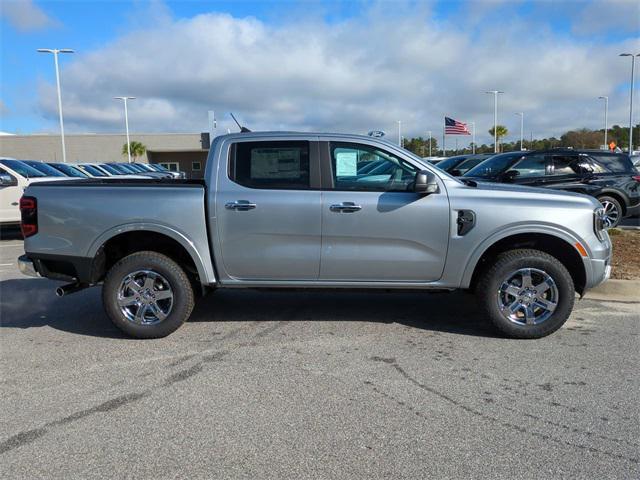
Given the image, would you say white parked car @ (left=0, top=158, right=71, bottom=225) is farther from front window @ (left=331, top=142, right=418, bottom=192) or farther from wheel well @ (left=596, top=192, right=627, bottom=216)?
wheel well @ (left=596, top=192, right=627, bottom=216)

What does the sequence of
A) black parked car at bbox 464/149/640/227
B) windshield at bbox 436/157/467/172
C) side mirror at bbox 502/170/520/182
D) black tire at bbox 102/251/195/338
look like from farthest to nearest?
1. windshield at bbox 436/157/467/172
2. black parked car at bbox 464/149/640/227
3. side mirror at bbox 502/170/520/182
4. black tire at bbox 102/251/195/338

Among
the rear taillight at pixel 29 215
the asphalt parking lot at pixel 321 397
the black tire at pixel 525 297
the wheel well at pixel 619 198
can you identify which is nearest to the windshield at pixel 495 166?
the wheel well at pixel 619 198

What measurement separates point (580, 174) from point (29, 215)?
990cm

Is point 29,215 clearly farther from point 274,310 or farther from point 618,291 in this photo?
point 618,291

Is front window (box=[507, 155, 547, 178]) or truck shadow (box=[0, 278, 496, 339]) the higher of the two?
front window (box=[507, 155, 547, 178])

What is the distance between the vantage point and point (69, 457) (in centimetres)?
318

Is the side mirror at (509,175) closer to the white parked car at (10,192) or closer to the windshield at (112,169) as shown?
the white parked car at (10,192)

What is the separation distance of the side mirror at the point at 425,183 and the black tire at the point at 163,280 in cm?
236

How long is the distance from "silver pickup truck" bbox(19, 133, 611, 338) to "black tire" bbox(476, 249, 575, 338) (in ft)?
0.03

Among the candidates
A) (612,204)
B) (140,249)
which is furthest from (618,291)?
(140,249)

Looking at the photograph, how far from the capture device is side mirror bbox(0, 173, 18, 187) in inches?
461

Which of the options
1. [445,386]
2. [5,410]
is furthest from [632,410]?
[5,410]

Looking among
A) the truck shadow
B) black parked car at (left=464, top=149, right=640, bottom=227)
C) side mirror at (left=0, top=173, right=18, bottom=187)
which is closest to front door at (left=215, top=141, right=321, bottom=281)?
the truck shadow

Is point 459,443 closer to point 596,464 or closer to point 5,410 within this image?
point 596,464
